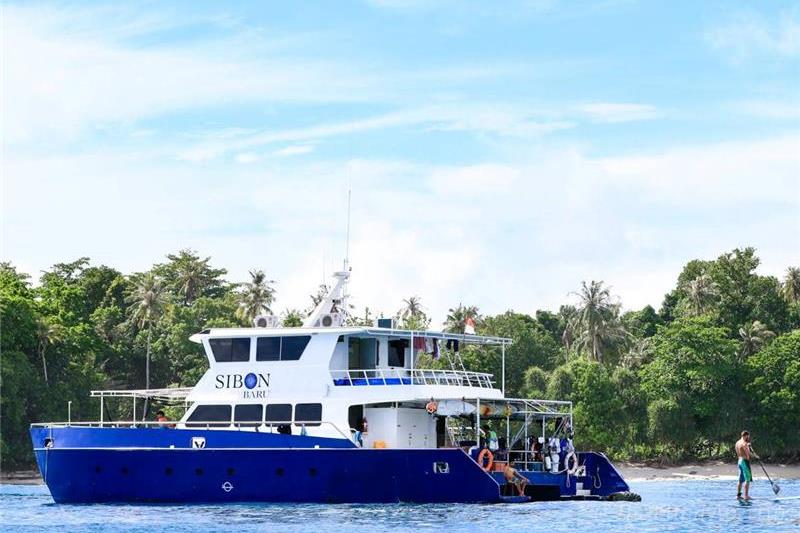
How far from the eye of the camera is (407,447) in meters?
35.6

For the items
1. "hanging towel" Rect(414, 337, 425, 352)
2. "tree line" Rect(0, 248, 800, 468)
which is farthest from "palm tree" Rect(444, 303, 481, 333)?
"hanging towel" Rect(414, 337, 425, 352)

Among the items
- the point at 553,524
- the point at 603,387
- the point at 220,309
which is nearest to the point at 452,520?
the point at 553,524

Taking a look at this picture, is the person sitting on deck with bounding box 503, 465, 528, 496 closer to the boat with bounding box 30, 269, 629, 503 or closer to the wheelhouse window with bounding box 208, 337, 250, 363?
the boat with bounding box 30, 269, 629, 503

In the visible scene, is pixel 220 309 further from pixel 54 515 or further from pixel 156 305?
pixel 54 515

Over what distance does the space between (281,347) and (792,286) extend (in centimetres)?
5965

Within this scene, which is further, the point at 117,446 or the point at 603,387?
the point at 603,387

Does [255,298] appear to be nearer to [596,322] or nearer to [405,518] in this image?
[596,322]

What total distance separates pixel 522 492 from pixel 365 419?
171 inches

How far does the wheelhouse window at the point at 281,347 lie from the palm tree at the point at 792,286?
193ft

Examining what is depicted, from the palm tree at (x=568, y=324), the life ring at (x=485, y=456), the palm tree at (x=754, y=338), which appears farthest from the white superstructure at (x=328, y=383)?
the palm tree at (x=568, y=324)

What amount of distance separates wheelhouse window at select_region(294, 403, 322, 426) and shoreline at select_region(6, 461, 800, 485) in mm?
32747

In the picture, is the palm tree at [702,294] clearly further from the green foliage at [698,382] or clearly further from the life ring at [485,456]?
the life ring at [485,456]

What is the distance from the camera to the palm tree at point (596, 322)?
89.2 m

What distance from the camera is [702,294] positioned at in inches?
3393
